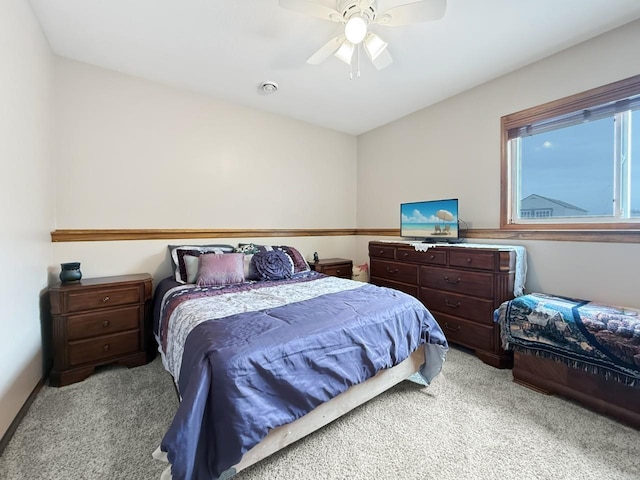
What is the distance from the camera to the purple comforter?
43.5 inches

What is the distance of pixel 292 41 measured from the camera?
217cm

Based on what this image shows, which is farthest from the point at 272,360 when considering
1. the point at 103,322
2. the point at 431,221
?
the point at 431,221

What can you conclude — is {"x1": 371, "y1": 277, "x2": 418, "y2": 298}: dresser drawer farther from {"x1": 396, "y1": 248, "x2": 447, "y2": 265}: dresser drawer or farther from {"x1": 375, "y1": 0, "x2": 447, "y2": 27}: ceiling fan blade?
{"x1": 375, "y1": 0, "x2": 447, "y2": 27}: ceiling fan blade

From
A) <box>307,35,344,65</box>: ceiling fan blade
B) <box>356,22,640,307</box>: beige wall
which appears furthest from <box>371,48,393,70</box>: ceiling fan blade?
<box>356,22,640,307</box>: beige wall

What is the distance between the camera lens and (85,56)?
2.39 m

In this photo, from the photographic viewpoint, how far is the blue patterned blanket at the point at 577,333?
160cm

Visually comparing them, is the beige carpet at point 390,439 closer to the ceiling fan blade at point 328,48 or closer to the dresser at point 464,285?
the dresser at point 464,285

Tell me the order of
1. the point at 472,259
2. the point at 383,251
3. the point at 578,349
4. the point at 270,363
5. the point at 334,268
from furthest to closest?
the point at 334,268 < the point at 383,251 < the point at 472,259 < the point at 578,349 < the point at 270,363

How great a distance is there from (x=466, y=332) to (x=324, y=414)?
170cm

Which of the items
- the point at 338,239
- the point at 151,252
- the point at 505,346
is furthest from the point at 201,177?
the point at 505,346

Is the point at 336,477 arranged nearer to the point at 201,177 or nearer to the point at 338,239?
the point at 201,177

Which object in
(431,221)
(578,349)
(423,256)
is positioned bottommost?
(578,349)

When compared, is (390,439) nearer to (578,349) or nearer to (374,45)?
(578,349)

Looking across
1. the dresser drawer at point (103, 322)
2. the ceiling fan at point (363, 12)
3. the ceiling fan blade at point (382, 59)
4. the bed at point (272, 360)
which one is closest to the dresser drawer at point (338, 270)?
the bed at point (272, 360)
